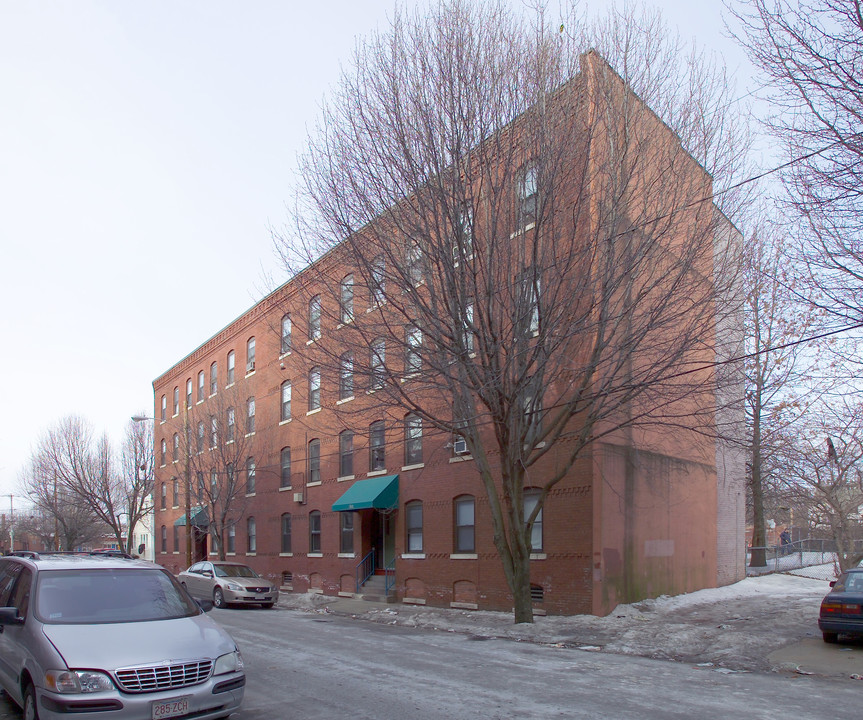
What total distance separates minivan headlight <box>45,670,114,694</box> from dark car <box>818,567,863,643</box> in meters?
11.3

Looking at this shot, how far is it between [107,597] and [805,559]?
32.1 m

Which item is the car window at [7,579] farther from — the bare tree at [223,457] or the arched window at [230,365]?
the arched window at [230,365]

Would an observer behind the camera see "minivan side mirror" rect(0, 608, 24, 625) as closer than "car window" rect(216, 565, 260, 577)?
Yes

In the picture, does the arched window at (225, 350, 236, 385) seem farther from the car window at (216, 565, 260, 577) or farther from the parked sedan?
the car window at (216, 565, 260, 577)

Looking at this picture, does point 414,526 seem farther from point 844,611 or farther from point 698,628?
point 844,611

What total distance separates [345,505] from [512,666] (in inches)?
549

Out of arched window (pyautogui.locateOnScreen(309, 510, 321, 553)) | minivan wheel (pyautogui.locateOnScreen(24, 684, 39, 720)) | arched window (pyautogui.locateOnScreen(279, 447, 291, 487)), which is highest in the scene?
arched window (pyautogui.locateOnScreen(279, 447, 291, 487))

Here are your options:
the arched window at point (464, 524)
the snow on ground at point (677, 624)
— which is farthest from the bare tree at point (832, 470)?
the arched window at point (464, 524)

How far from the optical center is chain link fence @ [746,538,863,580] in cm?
2880

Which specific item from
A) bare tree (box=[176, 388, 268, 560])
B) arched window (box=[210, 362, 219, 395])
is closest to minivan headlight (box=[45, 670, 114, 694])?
bare tree (box=[176, 388, 268, 560])

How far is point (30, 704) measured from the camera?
21.5 feet

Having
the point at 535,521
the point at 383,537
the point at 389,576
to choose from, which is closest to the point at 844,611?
the point at 535,521

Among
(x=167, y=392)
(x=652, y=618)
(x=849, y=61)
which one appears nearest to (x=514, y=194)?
(x=849, y=61)

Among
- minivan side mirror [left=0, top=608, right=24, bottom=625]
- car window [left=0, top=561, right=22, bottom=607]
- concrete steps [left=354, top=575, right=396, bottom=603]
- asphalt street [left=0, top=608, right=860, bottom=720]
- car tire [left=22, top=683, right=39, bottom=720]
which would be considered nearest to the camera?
car tire [left=22, top=683, right=39, bottom=720]
